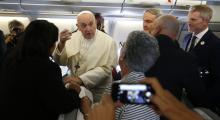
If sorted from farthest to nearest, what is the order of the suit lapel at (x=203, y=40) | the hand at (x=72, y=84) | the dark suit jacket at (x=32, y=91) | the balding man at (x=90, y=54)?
the balding man at (x=90, y=54), the suit lapel at (x=203, y=40), the hand at (x=72, y=84), the dark suit jacket at (x=32, y=91)

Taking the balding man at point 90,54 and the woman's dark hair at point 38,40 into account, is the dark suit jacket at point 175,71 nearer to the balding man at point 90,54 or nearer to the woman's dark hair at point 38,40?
the woman's dark hair at point 38,40

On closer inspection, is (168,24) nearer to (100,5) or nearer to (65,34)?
(65,34)

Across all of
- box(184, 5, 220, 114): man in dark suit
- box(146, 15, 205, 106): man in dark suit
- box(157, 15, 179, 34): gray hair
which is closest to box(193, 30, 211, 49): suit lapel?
box(184, 5, 220, 114): man in dark suit

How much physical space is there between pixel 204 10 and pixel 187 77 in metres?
1.23

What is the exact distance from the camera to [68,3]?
191 inches

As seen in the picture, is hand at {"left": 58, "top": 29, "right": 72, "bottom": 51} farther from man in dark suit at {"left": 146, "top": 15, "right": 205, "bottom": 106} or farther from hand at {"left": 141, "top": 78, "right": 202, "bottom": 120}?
hand at {"left": 141, "top": 78, "right": 202, "bottom": 120}

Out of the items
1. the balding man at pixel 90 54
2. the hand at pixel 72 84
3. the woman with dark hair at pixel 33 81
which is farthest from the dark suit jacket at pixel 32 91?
the balding man at pixel 90 54

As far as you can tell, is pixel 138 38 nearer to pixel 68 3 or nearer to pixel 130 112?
pixel 130 112

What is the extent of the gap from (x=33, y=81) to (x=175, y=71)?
853 mm

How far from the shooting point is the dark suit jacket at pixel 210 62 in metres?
2.92

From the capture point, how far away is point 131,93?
1.20 meters

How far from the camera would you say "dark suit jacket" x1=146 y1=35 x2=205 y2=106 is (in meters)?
2.30

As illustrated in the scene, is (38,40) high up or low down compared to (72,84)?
up

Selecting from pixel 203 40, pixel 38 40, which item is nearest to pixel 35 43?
pixel 38 40
